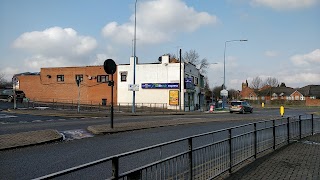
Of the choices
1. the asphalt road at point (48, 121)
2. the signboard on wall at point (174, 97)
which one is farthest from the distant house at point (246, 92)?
the asphalt road at point (48, 121)

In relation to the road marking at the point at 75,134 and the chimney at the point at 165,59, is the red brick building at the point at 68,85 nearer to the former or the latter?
the chimney at the point at 165,59

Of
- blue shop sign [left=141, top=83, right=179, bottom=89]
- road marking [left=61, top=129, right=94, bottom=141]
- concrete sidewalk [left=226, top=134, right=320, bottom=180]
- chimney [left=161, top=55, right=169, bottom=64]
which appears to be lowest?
concrete sidewalk [left=226, top=134, right=320, bottom=180]

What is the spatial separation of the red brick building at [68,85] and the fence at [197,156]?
45110mm

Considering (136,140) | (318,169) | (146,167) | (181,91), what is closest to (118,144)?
(136,140)

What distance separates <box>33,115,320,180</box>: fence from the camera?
13.9 feet

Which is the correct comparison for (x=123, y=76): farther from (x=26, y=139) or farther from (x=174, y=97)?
(x=26, y=139)

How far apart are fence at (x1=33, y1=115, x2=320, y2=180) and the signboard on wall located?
121 ft

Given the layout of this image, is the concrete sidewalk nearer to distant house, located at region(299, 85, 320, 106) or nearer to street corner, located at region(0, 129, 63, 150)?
street corner, located at region(0, 129, 63, 150)

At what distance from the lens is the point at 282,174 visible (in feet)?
24.7

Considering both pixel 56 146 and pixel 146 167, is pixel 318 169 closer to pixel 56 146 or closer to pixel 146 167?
pixel 146 167

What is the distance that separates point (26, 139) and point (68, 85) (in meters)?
47.6

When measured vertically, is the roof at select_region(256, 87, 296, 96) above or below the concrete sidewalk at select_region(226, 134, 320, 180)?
above

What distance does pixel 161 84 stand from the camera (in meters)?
51.2

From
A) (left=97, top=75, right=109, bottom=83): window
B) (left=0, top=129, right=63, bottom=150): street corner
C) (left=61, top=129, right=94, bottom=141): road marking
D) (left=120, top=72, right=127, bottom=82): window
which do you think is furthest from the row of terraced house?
(left=0, top=129, right=63, bottom=150): street corner
